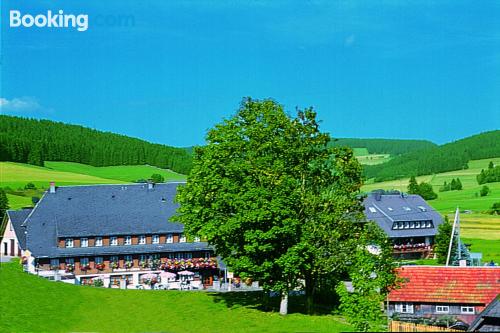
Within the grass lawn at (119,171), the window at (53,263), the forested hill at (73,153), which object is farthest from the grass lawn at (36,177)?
the window at (53,263)

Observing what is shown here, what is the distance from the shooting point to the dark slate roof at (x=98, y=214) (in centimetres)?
7738

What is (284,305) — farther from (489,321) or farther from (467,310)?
(489,321)

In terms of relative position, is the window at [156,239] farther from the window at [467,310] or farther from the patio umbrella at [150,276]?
the window at [467,310]

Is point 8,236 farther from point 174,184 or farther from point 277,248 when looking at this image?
point 277,248

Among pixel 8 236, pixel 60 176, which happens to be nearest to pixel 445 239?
pixel 8 236

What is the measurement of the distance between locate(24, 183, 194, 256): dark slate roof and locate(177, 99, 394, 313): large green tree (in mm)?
23501

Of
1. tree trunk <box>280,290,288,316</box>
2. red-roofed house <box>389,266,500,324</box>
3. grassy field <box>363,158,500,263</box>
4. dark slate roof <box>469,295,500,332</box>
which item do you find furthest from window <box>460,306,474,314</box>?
grassy field <box>363,158,500,263</box>

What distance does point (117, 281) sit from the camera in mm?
70688

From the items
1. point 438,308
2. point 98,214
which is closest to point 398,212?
point 98,214

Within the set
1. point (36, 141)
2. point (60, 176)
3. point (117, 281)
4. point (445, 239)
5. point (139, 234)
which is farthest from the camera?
point (36, 141)

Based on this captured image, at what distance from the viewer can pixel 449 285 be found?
174ft

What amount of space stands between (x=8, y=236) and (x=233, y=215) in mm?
38601

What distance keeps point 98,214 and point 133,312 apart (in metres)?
28.6

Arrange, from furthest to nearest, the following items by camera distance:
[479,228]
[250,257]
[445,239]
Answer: [479,228] → [445,239] → [250,257]
